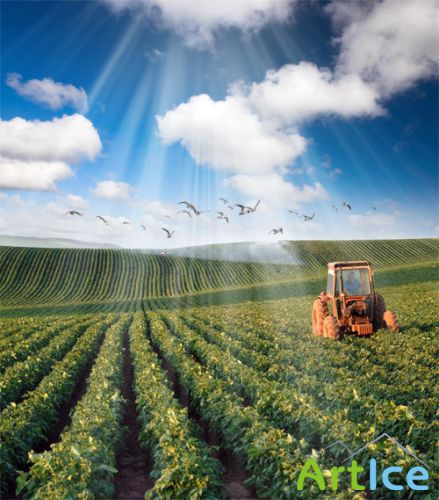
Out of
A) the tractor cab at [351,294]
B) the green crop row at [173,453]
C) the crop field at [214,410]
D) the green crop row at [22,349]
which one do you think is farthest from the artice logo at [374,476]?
the green crop row at [22,349]

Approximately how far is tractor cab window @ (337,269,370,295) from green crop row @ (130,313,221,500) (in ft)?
32.1

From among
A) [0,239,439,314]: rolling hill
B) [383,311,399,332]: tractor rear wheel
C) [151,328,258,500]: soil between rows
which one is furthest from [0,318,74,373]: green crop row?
[0,239,439,314]: rolling hill

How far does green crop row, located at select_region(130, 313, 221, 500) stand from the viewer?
6.39m

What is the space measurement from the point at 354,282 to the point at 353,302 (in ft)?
2.90

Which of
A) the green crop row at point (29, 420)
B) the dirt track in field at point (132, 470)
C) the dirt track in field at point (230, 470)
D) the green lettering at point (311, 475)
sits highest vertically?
the green lettering at point (311, 475)

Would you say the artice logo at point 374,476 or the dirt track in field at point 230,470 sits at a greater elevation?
the artice logo at point 374,476

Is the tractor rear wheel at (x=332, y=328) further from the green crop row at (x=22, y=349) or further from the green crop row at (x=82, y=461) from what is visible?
the green crop row at (x=22, y=349)

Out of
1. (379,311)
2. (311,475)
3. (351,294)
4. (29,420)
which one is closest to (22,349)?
(29,420)

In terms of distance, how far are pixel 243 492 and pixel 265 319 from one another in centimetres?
2115

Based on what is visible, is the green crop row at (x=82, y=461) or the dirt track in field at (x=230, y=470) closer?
the green crop row at (x=82, y=461)

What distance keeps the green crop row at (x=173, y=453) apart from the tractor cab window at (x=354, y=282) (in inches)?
385

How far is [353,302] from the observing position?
1812cm

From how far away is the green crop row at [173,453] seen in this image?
6385mm

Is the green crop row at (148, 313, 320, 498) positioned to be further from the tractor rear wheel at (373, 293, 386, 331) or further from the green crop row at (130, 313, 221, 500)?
the tractor rear wheel at (373, 293, 386, 331)
